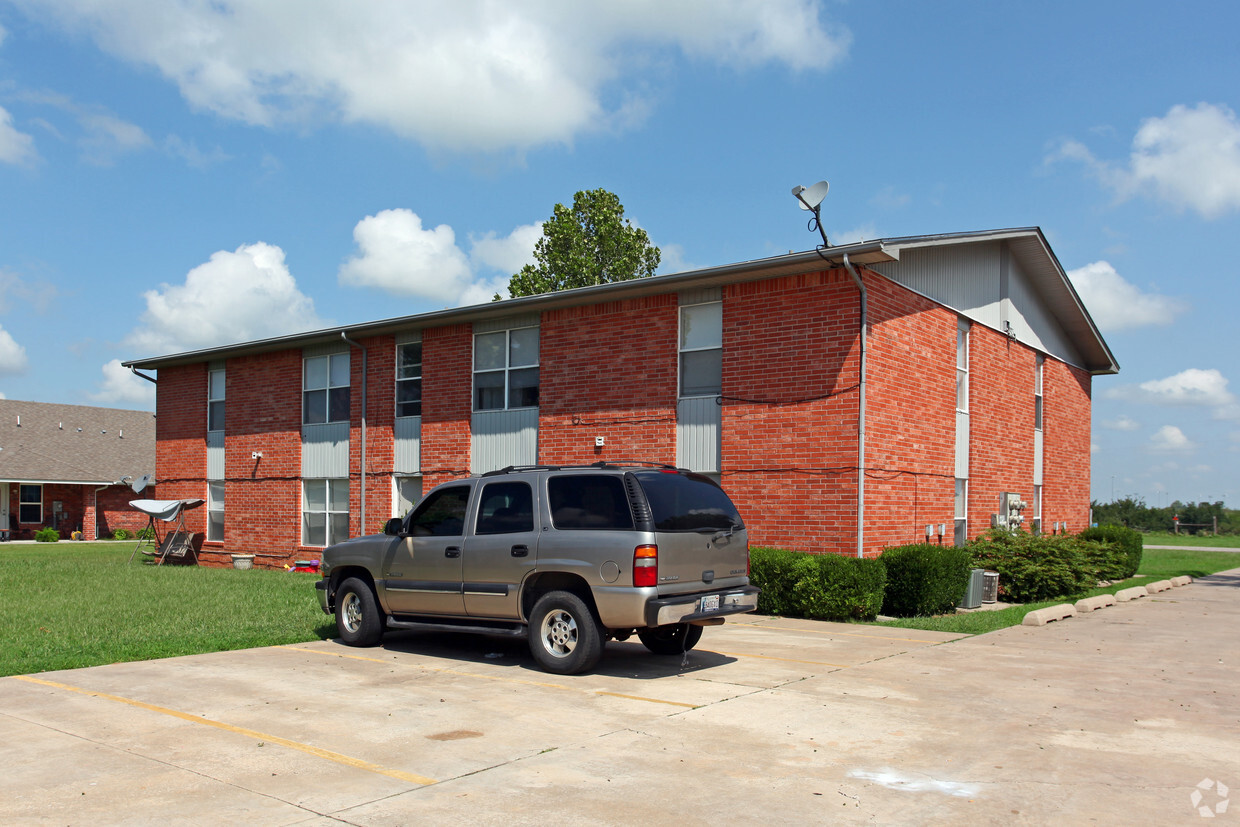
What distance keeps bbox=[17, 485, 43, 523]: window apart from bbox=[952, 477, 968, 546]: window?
37.6 m

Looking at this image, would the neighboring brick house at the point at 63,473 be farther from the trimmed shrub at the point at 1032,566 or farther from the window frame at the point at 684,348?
the trimmed shrub at the point at 1032,566

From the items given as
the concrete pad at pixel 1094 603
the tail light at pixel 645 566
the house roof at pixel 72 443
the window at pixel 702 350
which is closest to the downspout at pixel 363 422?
the window at pixel 702 350

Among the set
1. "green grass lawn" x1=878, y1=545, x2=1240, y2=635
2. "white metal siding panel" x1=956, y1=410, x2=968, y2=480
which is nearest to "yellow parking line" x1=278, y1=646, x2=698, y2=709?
"green grass lawn" x1=878, y1=545, x2=1240, y2=635

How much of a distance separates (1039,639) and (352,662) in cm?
796

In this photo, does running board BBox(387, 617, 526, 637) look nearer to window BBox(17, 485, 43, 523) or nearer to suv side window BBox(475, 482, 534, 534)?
suv side window BBox(475, 482, 534, 534)

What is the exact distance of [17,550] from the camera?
31375mm

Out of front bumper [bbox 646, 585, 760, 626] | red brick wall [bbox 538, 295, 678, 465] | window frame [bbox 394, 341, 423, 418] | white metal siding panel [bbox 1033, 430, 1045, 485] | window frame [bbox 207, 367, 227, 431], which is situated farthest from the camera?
window frame [bbox 207, 367, 227, 431]

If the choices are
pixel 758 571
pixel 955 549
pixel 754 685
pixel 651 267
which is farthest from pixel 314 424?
pixel 651 267

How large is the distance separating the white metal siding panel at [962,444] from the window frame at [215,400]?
56.1 ft

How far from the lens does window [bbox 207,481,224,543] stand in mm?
24625

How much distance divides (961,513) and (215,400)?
17.7 meters

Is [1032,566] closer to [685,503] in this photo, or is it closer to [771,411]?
[771,411]

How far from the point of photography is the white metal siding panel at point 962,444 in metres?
17.7

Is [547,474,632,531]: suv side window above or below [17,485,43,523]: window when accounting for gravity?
above
